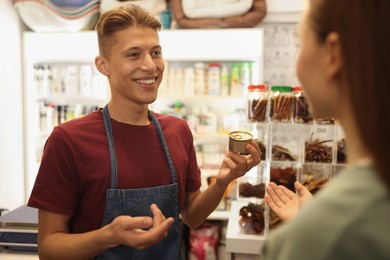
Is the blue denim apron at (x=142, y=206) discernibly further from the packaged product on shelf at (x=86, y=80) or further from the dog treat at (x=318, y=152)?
the packaged product on shelf at (x=86, y=80)

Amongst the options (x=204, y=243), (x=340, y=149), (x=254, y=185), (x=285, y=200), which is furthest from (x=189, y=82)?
(x=285, y=200)

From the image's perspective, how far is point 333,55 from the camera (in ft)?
2.21

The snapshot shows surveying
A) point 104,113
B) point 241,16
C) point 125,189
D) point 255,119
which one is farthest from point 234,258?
point 241,16

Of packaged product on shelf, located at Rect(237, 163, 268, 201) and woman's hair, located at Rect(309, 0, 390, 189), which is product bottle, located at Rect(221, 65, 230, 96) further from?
woman's hair, located at Rect(309, 0, 390, 189)

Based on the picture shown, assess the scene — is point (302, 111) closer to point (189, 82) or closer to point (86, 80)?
point (189, 82)

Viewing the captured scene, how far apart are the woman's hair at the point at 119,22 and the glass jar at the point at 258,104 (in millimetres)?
854

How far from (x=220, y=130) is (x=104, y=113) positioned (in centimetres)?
254

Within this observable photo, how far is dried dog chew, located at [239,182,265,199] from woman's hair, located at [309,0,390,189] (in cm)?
176

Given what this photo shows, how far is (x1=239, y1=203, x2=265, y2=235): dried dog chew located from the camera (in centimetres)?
230

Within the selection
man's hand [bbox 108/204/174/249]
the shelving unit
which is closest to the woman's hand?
man's hand [bbox 108/204/174/249]

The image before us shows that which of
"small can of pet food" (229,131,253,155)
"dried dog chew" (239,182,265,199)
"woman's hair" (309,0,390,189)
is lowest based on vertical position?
"dried dog chew" (239,182,265,199)

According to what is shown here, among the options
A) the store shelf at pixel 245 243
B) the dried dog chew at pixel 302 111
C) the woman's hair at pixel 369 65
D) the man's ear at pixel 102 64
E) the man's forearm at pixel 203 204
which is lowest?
the store shelf at pixel 245 243

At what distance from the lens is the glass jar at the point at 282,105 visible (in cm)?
225

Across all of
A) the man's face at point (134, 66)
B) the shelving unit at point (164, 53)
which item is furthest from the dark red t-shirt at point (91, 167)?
the shelving unit at point (164, 53)
